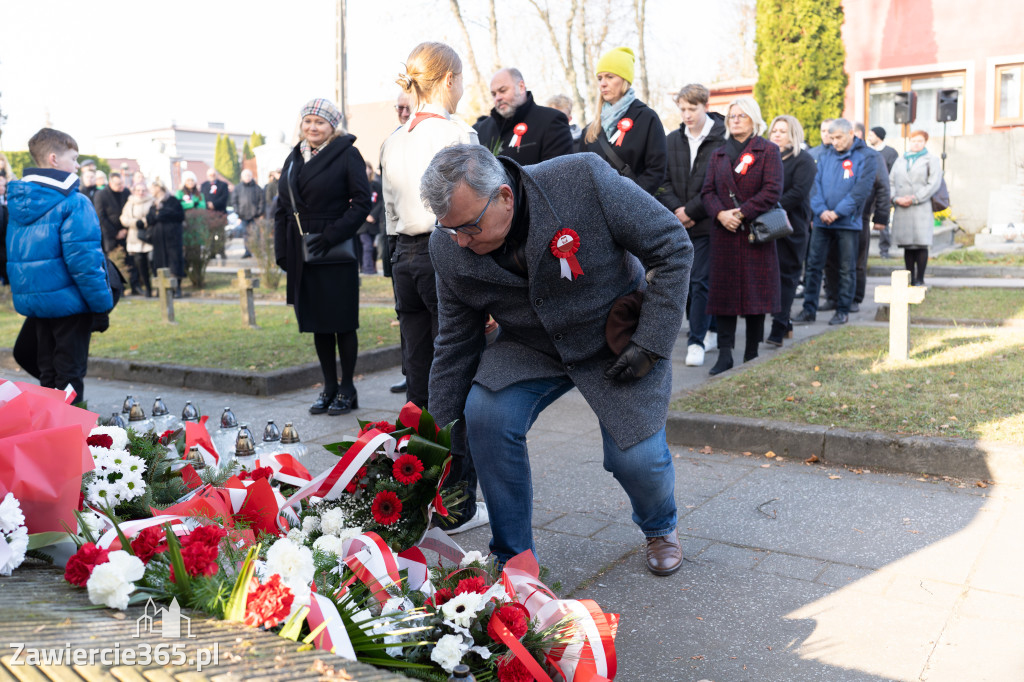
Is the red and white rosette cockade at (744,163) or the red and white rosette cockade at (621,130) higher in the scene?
the red and white rosette cockade at (621,130)

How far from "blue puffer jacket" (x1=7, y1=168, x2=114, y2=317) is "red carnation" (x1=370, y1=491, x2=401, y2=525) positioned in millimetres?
3407

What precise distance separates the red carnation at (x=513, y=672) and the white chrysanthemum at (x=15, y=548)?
1197mm

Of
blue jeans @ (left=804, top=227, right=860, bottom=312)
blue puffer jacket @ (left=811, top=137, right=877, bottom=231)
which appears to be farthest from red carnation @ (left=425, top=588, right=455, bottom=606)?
blue jeans @ (left=804, top=227, right=860, bottom=312)

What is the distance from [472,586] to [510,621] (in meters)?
0.16

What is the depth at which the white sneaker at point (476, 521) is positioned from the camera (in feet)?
13.1

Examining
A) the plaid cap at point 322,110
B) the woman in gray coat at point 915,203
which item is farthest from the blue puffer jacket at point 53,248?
the woman in gray coat at point 915,203

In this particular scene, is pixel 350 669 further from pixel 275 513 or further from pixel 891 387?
pixel 891 387

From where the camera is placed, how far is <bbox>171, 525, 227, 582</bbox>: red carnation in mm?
2000

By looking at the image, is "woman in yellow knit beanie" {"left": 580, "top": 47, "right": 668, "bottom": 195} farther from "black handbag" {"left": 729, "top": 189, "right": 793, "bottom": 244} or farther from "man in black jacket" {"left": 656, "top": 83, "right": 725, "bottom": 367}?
"black handbag" {"left": 729, "top": 189, "right": 793, "bottom": 244}

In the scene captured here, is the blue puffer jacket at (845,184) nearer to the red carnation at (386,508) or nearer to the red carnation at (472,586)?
the red carnation at (386,508)

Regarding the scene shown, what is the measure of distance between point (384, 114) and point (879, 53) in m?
38.2

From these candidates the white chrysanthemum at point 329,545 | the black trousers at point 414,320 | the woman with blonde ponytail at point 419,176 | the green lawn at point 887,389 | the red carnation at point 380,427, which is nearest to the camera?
the white chrysanthemum at point 329,545

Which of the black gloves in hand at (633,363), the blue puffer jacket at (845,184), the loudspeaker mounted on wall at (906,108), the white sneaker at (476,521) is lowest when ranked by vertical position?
the white sneaker at (476,521)

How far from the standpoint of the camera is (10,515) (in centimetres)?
221
